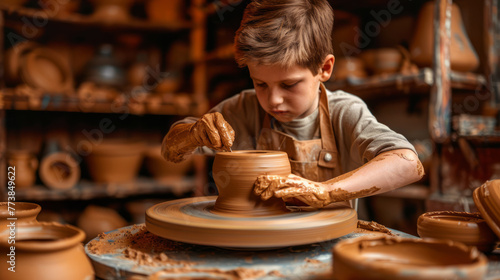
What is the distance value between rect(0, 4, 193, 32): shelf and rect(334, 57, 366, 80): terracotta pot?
1691 millimetres

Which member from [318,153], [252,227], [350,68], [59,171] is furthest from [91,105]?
[252,227]

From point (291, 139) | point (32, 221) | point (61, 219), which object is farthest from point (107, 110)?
point (32, 221)

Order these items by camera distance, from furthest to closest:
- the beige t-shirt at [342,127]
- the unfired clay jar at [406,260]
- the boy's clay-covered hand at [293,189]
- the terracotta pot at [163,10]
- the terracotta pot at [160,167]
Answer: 1. the terracotta pot at [163,10]
2. the terracotta pot at [160,167]
3. the beige t-shirt at [342,127]
4. the boy's clay-covered hand at [293,189]
5. the unfired clay jar at [406,260]

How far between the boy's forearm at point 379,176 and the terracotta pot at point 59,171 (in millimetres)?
2681

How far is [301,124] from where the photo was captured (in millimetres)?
1820

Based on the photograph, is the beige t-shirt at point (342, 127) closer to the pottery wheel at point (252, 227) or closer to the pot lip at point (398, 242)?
the pottery wheel at point (252, 227)

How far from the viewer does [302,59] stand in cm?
156

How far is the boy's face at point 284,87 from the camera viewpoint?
1.54m

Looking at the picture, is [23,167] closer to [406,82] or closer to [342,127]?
[342,127]

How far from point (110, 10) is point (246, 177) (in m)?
2.90

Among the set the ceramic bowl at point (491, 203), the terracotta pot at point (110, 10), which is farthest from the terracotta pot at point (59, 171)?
the ceramic bowl at point (491, 203)

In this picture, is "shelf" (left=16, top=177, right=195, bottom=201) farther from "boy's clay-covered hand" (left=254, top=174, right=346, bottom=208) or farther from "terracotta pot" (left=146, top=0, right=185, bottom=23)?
"boy's clay-covered hand" (left=254, top=174, right=346, bottom=208)

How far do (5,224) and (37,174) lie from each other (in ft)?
8.47

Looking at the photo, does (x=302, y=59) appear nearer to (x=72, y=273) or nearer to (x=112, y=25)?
(x=72, y=273)
